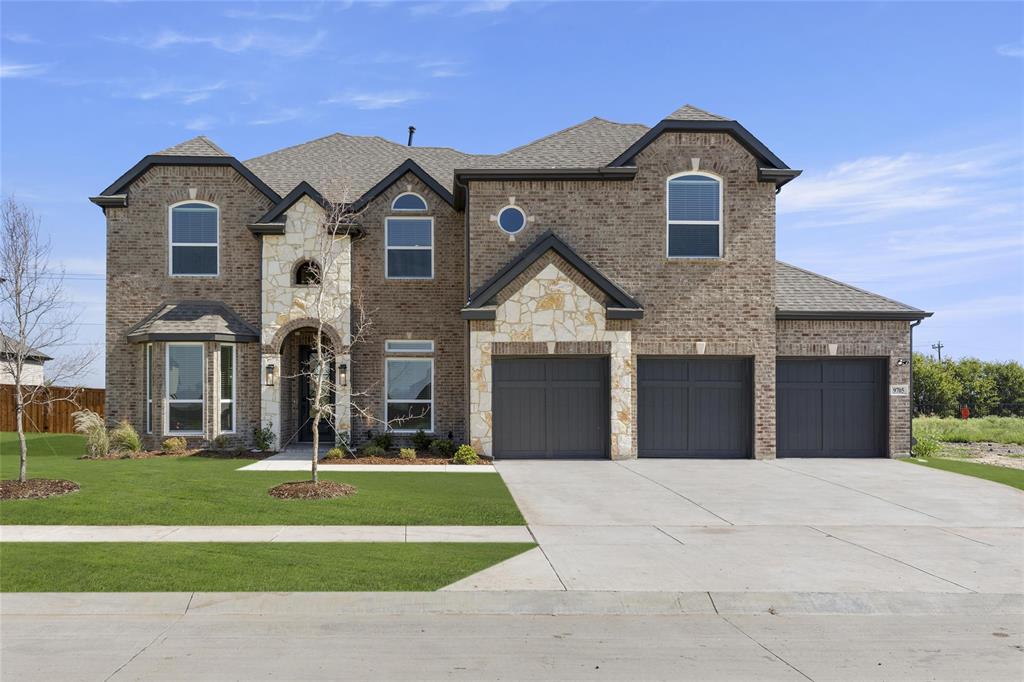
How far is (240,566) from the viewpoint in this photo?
8.15 m

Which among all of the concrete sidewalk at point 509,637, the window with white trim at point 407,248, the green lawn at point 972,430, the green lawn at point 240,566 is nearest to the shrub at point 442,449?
the window with white trim at point 407,248

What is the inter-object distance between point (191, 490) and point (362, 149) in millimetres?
14115

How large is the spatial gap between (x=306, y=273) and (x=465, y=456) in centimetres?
677

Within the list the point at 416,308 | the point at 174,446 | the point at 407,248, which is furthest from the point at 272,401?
the point at 407,248

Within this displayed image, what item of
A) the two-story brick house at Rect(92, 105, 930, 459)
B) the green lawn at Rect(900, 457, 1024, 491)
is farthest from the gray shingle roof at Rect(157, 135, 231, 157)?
the green lawn at Rect(900, 457, 1024, 491)

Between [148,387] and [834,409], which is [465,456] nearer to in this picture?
[148,387]

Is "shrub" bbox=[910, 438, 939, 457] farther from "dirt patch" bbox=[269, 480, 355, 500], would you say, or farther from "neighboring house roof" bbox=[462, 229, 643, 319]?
"dirt patch" bbox=[269, 480, 355, 500]

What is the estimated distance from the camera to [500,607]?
Result: 7.21 m

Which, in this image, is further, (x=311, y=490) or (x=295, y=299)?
(x=295, y=299)

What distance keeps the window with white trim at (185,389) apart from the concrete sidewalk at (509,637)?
12.5 meters

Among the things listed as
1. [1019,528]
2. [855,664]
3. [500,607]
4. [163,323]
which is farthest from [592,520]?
[163,323]

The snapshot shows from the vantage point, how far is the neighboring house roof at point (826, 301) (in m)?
18.5

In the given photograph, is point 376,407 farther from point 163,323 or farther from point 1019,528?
point 1019,528

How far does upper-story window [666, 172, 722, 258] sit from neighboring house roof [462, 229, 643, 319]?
1876mm
